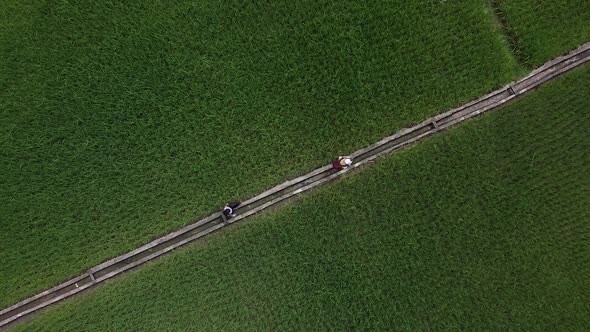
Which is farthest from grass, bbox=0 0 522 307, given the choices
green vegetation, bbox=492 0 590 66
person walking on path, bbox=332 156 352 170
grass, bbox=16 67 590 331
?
grass, bbox=16 67 590 331

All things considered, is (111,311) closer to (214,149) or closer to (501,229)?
(214,149)

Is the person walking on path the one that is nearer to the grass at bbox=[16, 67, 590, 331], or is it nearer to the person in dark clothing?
the grass at bbox=[16, 67, 590, 331]

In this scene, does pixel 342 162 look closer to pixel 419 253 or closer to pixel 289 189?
pixel 289 189

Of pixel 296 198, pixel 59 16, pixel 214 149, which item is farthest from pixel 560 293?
pixel 59 16

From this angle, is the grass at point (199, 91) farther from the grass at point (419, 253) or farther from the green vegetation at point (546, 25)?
the grass at point (419, 253)

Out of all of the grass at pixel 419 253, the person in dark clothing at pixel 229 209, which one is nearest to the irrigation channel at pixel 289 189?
the person in dark clothing at pixel 229 209

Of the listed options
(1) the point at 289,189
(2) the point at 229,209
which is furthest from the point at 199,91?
(1) the point at 289,189
